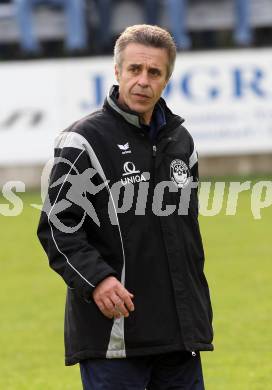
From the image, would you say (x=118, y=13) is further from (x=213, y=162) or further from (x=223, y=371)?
(x=223, y=371)

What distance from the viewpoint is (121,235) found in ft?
15.0

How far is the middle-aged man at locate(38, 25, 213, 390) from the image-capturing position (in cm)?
455

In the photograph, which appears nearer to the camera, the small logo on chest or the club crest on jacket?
the small logo on chest

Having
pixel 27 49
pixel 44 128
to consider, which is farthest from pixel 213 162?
pixel 27 49

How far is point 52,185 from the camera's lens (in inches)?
180

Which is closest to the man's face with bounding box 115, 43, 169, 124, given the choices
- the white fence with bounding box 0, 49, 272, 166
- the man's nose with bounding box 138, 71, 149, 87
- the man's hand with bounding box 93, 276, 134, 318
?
the man's nose with bounding box 138, 71, 149, 87

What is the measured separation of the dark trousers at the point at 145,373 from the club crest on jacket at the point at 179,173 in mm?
670

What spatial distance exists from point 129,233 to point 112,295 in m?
0.28

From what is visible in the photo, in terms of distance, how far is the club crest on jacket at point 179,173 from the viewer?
4.74 m

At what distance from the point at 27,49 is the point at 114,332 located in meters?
19.0

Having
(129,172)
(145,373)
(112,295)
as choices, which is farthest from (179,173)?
(145,373)

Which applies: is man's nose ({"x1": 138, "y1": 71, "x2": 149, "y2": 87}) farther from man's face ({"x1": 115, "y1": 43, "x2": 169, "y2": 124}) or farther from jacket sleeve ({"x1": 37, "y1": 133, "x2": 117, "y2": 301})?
jacket sleeve ({"x1": 37, "y1": 133, "x2": 117, "y2": 301})

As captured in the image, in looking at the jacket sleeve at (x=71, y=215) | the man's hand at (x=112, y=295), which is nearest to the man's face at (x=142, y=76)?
the jacket sleeve at (x=71, y=215)

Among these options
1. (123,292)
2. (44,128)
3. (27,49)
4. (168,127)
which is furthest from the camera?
(27,49)
